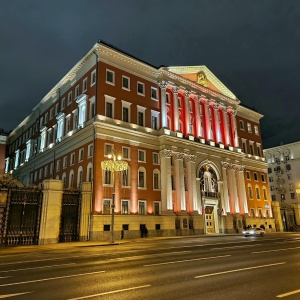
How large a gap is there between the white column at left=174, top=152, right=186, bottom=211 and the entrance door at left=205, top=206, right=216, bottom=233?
646 cm

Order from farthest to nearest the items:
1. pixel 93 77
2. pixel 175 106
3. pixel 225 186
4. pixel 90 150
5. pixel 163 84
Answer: pixel 225 186, pixel 175 106, pixel 163 84, pixel 93 77, pixel 90 150

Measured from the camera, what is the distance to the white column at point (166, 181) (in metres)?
37.3

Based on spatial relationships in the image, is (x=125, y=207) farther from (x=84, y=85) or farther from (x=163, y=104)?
(x=84, y=85)

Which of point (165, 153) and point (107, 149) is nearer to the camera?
point (107, 149)

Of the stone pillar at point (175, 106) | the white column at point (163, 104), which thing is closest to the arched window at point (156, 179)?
the white column at point (163, 104)

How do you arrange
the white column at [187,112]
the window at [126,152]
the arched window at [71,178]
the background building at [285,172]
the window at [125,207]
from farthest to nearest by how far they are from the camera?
the background building at [285,172] → the white column at [187,112] → the arched window at [71,178] → the window at [126,152] → the window at [125,207]

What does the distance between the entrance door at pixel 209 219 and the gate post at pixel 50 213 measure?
24.0 meters

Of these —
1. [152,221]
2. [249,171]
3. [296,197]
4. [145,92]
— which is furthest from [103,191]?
[296,197]

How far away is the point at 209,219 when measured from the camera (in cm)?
4447

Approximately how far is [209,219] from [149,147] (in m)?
15.2

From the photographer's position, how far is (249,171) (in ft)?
177

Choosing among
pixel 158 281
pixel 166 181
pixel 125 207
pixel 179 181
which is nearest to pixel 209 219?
pixel 179 181

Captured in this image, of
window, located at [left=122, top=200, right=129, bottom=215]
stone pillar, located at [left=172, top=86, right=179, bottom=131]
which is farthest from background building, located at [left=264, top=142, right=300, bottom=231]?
window, located at [left=122, top=200, right=129, bottom=215]

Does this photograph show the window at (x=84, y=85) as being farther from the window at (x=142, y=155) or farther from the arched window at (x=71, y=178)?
the window at (x=142, y=155)
